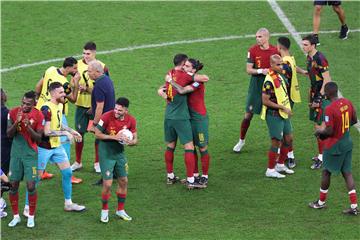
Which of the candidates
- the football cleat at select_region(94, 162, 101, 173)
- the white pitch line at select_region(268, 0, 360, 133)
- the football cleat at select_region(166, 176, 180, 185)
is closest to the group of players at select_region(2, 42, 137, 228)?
the football cleat at select_region(94, 162, 101, 173)

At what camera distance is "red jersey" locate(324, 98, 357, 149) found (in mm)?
14484

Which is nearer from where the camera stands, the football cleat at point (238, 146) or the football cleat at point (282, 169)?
the football cleat at point (282, 169)

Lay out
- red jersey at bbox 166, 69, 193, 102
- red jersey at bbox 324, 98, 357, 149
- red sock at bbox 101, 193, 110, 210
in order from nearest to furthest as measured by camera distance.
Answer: red jersey at bbox 324, 98, 357, 149, red sock at bbox 101, 193, 110, 210, red jersey at bbox 166, 69, 193, 102

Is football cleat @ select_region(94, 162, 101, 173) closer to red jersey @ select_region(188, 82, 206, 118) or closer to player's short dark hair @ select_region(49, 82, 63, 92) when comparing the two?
red jersey @ select_region(188, 82, 206, 118)

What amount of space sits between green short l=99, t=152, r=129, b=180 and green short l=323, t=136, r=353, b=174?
3162 mm

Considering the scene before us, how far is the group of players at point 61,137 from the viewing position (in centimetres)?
1434

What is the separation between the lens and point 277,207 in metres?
15.2

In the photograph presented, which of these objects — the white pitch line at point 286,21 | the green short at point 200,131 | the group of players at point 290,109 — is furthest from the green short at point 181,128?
the white pitch line at point 286,21

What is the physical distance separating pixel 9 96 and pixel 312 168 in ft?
22.7

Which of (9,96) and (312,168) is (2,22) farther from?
(312,168)

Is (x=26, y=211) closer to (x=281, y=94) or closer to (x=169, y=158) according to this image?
(x=169, y=158)

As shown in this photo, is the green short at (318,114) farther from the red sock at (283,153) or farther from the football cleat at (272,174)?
the football cleat at (272,174)

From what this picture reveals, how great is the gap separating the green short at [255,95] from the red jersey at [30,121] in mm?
4524

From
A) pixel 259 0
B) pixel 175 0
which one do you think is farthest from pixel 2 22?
pixel 259 0
